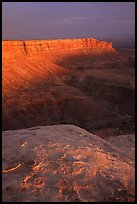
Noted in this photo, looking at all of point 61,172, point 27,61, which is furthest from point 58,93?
point 61,172

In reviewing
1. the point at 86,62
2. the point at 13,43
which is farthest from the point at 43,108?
the point at 86,62

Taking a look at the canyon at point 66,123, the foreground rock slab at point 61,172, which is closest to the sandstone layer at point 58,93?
the canyon at point 66,123

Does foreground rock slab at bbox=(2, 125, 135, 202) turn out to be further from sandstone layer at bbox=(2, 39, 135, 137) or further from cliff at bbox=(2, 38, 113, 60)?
cliff at bbox=(2, 38, 113, 60)

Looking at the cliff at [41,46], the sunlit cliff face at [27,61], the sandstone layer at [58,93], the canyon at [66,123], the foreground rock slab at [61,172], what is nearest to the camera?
the foreground rock slab at [61,172]

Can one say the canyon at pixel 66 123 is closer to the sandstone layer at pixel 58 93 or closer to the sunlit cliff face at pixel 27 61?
the sandstone layer at pixel 58 93

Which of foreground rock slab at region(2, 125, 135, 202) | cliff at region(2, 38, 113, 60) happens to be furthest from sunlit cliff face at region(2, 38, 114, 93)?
foreground rock slab at region(2, 125, 135, 202)

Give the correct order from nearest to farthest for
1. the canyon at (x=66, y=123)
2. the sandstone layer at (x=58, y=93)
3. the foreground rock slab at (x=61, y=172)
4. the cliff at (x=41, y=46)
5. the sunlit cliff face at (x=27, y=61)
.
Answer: the foreground rock slab at (x=61, y=172), the canyon at (x=66, y=123), the sandstone layer at (x=58, y=93), the sunlit cliff face at (x=27, y=61), the cliff at (x=41, y=46)
